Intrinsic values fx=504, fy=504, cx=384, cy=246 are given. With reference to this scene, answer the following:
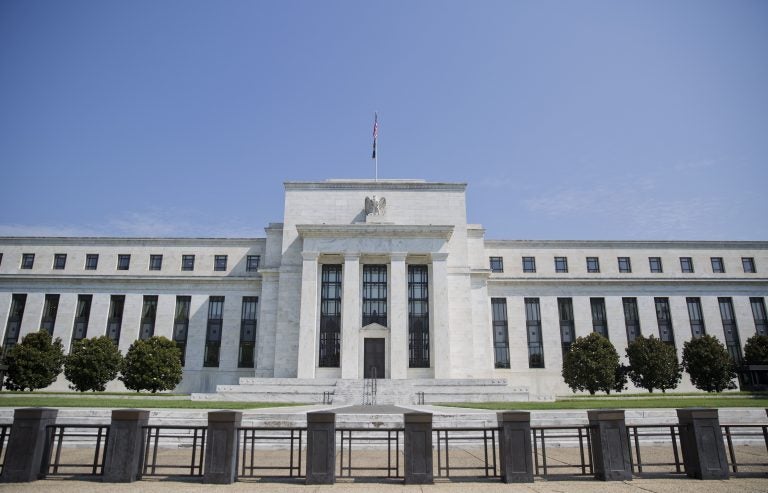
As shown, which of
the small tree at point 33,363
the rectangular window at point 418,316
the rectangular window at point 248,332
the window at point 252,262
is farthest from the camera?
the window at point 252,262

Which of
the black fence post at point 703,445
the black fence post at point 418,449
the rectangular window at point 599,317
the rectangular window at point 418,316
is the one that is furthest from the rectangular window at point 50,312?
the black fence post at point 703,445

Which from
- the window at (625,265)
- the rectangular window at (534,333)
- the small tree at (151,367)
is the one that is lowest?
the small tree at (151,367)

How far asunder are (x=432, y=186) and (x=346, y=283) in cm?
1363

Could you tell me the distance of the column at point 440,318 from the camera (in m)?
43.8

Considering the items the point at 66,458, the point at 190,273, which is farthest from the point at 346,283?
the point at 66,458

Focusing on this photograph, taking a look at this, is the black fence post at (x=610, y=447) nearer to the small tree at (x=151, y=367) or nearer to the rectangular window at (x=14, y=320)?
the small tree at (x=151, y=367)

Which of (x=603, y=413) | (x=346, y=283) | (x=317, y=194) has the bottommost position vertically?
(x=603, y=413)

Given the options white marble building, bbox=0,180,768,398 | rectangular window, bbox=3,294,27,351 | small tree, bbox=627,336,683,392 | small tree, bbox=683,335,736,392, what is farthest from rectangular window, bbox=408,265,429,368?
rectangular window, bbox=3,294,27,351

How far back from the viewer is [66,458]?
15039 mm

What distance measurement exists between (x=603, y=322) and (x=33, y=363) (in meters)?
52.2

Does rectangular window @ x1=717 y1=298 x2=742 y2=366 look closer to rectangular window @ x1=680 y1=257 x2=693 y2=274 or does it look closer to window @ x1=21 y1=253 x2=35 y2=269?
rectangular window @ x1=680 y1=257 x2=693 y2=274

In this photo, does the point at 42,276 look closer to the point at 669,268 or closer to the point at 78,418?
the point at 78,418

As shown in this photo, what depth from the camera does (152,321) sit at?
168ft

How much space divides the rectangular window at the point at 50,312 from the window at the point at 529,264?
159ft
